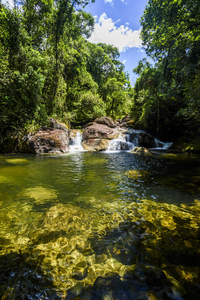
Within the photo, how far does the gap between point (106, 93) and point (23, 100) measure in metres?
19.8

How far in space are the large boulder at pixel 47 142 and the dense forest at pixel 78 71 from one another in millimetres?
1023

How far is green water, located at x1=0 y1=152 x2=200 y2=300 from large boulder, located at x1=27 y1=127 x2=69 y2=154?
6565 millimetres

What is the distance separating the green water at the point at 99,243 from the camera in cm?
128

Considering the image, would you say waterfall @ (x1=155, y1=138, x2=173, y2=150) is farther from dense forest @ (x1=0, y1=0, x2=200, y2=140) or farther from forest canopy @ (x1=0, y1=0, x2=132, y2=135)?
forest canopy @ (x1=0, y1=0, x2=132, y2=135)

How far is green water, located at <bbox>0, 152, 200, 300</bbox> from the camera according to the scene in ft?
4.21

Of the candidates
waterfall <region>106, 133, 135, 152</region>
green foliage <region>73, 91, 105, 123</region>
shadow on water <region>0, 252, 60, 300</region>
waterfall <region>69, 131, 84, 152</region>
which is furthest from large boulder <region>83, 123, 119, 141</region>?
shadow on water <region>0, 252, 60, 300</region>

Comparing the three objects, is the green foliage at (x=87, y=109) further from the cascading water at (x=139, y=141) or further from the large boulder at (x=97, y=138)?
the cascading water at (x=139, y=141)

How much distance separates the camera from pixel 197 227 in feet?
7.10

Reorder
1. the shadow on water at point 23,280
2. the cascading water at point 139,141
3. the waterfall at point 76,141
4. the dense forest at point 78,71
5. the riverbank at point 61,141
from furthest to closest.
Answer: the waterfall at point 76,141 < the cascading water at point 139,141 < the riverbank at point 61,141 < the dense forest at point 78,71 < the shadow on water at point 23,280

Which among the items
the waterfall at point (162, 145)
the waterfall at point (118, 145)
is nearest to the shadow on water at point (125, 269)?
the waterfall at point (118, 145)

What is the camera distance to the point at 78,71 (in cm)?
2056

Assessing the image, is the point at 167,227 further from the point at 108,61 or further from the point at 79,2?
the point at 108,61

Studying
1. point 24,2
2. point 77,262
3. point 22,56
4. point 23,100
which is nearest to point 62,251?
point 77,262

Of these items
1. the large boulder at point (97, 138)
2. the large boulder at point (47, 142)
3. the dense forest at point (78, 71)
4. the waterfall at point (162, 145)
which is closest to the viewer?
the dense forest at point (78, 71)
